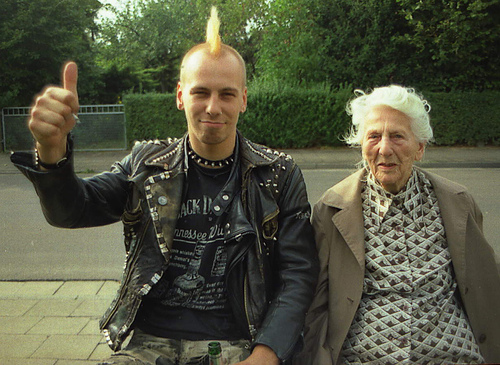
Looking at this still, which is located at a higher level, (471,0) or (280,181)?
(471,0)

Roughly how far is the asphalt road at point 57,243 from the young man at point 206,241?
3247 mm

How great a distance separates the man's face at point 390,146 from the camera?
2.65 meters

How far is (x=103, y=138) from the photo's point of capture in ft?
56.0

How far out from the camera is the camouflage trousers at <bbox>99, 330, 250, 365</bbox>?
223cm

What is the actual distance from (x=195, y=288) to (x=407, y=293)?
0.96 metres

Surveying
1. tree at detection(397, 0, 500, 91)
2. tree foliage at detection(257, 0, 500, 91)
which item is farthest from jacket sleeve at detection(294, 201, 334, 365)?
tree foliage at detection(257, 0, 500, 91)

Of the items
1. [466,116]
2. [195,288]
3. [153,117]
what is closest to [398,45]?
[466,116]

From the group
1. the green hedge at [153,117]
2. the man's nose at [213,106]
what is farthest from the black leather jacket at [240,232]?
the green hedge at [153,117]

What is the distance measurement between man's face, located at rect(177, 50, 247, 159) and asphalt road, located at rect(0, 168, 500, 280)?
3446 mm

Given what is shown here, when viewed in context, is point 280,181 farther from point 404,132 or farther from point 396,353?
point 396,353

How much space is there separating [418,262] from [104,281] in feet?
11.4

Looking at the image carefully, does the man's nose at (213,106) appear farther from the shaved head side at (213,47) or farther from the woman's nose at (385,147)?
the woman's nose at (385,147)

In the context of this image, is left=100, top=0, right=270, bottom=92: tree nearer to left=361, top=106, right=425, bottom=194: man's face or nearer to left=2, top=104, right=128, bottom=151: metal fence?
left=2, top=104, right=128, bottom=151: metal fence

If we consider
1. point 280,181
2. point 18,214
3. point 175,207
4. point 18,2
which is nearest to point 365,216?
point 280,181
